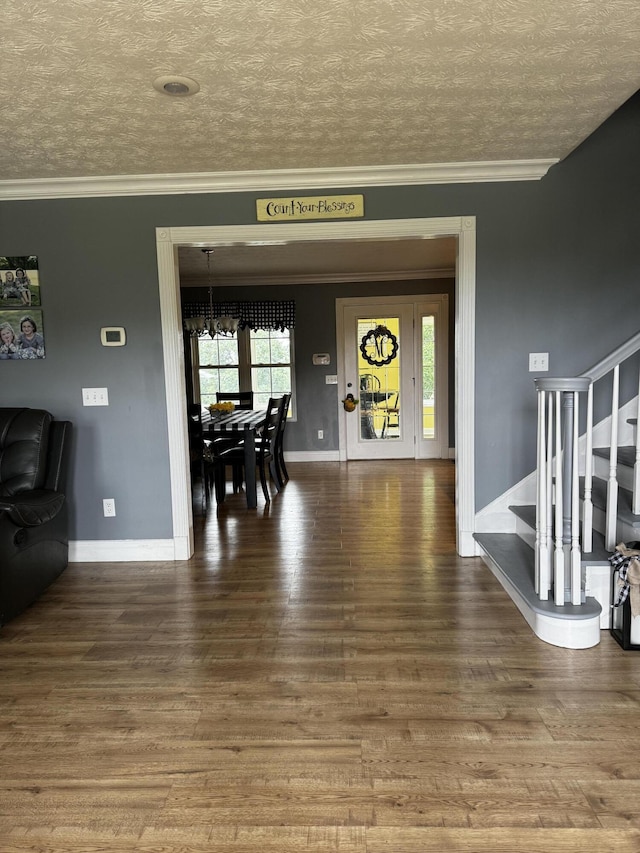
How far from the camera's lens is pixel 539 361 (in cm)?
354

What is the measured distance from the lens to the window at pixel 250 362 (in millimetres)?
7539

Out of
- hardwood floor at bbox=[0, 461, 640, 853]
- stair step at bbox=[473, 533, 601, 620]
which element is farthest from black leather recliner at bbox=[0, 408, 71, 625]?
stair step at bbox=[473, 533, 601, 620]

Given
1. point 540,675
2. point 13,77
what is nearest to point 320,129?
point 13,77

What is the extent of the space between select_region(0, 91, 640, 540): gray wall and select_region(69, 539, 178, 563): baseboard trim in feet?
0.17

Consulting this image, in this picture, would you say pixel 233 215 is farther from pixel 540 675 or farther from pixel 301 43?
pixel 540 675

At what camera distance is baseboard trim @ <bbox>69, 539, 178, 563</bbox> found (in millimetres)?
3799

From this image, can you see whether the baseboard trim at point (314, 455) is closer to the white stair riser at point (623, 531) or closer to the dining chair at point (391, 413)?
the dining chair at point (391, 413)

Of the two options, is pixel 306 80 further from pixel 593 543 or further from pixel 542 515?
pixel 593 543

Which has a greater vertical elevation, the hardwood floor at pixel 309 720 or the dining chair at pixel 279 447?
the dining chair at pixel 279 447

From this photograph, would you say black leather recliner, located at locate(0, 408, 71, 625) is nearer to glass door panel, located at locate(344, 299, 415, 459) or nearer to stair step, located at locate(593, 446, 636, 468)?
stair step, located at locate(593, 446, 636, 468)

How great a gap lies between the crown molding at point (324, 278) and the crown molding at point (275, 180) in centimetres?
365

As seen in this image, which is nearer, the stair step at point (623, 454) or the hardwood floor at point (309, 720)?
the hardwood floor at point (309, 720)

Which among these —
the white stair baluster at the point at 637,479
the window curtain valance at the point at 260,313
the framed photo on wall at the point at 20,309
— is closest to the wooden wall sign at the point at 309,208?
the framed photo on wall at the point at 20,309

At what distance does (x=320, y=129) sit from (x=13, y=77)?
1346 mm
